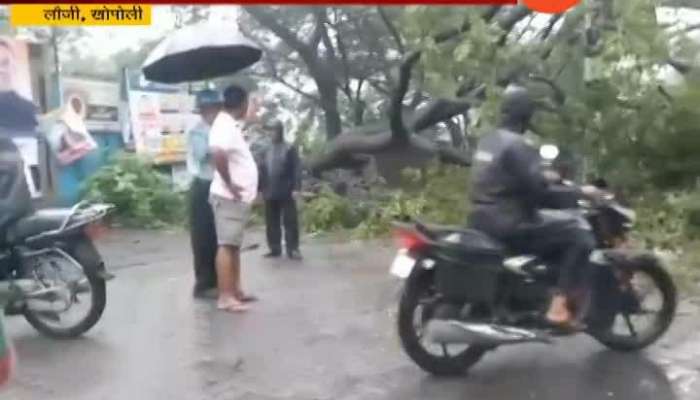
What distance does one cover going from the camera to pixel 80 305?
705 centimetres

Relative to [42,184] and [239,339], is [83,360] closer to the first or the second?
[239,339]

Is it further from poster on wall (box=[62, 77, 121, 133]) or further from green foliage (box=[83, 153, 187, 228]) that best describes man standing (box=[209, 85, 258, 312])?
poster on wall (box=[62, 77, 121, 133])

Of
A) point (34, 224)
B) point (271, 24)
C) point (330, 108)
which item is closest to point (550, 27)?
point (271, 24)

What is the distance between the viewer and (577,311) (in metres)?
5.83

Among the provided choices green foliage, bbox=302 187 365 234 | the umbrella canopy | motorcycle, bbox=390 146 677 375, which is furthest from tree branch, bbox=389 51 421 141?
motorcycle, bbox=390 146 677 375

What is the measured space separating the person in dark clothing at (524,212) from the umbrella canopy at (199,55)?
3.90 metres

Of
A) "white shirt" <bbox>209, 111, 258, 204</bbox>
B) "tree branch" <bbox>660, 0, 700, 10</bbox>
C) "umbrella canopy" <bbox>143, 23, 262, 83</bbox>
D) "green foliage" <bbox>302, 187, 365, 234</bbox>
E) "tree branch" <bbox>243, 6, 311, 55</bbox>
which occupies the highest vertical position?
"tree branch" <bbox>243, 6, 311, 55</bbox>

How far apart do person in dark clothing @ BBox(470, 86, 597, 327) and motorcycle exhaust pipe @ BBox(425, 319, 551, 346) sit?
0.75 feet

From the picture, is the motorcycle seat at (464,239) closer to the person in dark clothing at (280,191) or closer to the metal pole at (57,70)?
the person in dark clothing at (280,191)

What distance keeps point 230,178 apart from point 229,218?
1.06ft

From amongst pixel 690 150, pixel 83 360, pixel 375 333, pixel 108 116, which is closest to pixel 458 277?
pixel 375 333

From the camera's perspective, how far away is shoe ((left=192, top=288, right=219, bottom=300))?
8617 mm

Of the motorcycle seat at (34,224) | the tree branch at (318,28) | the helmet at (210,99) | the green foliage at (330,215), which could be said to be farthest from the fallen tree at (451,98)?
the motorcycle seat at (34,224)

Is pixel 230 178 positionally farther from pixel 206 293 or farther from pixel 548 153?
pixel 548 153
